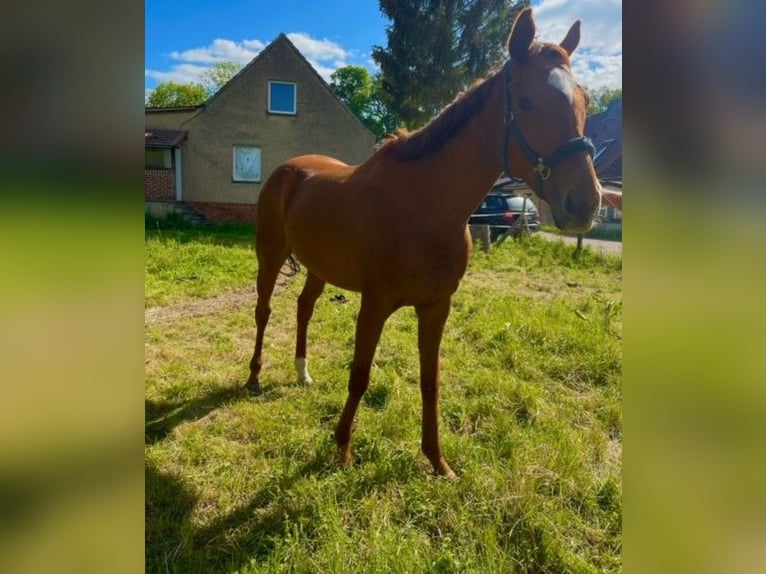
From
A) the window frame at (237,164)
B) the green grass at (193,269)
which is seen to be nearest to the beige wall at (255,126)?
the window frame at (237,164)

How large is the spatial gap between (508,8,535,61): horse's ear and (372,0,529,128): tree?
66.4 ft

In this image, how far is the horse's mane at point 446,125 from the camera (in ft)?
7.14

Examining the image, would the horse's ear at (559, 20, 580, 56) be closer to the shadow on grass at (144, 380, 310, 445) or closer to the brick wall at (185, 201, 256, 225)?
the shadow on grass at (144, 380, 310, 445)

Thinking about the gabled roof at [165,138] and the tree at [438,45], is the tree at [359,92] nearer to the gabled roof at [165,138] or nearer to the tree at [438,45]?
the tree at [438,45]

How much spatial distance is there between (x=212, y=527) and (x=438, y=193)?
1957 millimetres

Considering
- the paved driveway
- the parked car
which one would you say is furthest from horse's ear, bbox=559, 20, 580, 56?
the parked car

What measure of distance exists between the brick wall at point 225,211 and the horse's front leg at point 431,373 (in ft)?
52.3
